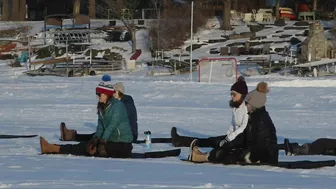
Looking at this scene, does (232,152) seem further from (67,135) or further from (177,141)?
(67,135)

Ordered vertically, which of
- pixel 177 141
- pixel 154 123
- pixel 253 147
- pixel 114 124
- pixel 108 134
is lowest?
pixel 154 123

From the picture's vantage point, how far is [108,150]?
12.1 metres

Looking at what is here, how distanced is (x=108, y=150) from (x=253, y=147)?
6.82ft

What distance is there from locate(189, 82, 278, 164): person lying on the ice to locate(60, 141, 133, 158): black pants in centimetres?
97

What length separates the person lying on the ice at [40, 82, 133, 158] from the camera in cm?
1186

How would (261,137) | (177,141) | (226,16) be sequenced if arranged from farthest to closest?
(226,16)
(177,141)
(261,137)

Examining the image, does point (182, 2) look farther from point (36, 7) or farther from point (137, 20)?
point (36, 7)

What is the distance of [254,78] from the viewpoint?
32031 millimetres

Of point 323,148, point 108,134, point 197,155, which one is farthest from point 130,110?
point 323,148

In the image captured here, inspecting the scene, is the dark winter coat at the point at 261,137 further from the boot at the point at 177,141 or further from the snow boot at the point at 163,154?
the boot at the point at 177,141

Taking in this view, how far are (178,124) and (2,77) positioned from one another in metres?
19.2

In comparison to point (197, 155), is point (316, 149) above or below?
below

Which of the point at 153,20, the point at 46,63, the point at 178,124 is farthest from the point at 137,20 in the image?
the point at 178,124

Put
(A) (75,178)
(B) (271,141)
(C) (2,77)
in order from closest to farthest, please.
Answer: (A) (75,178) < (B) (271,141) < (C) (2,77)
